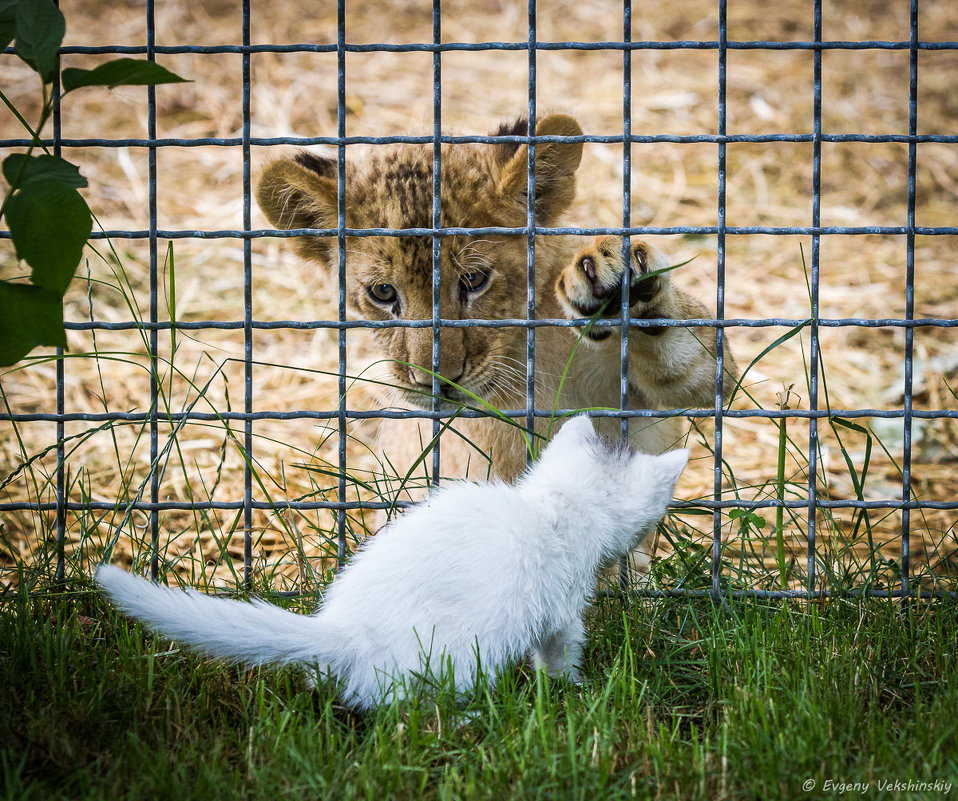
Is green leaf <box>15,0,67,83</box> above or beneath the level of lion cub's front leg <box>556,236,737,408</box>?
above

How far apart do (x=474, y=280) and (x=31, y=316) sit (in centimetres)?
158

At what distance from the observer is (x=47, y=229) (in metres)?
2.07

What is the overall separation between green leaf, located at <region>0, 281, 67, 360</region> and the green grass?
697mm

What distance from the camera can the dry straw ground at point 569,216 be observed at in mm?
4418

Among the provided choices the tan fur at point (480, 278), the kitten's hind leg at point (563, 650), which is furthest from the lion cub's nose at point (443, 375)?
the kitten's hind leg at point (563, 650)

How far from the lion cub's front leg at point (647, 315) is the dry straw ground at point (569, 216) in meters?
0.67

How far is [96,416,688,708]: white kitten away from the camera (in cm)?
207

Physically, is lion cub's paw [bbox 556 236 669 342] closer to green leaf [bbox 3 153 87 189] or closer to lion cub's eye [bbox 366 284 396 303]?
lion cub's eye [bbox 366 284 396 303]

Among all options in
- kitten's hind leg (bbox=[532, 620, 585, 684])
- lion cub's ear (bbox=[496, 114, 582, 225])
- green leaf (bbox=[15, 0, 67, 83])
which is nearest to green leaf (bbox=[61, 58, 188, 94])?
green leaf (bbox=[15, 0, 67, 83])

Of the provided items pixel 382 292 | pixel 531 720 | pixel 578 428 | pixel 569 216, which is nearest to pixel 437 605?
pixel 531 720

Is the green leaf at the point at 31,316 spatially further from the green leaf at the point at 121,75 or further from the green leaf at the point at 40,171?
the green leaf at the point at 121,75

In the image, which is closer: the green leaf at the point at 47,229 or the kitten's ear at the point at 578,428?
the green leaf at the point at 47,229

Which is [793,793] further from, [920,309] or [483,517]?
[920,309]

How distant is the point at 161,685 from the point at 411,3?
25.9 ft
